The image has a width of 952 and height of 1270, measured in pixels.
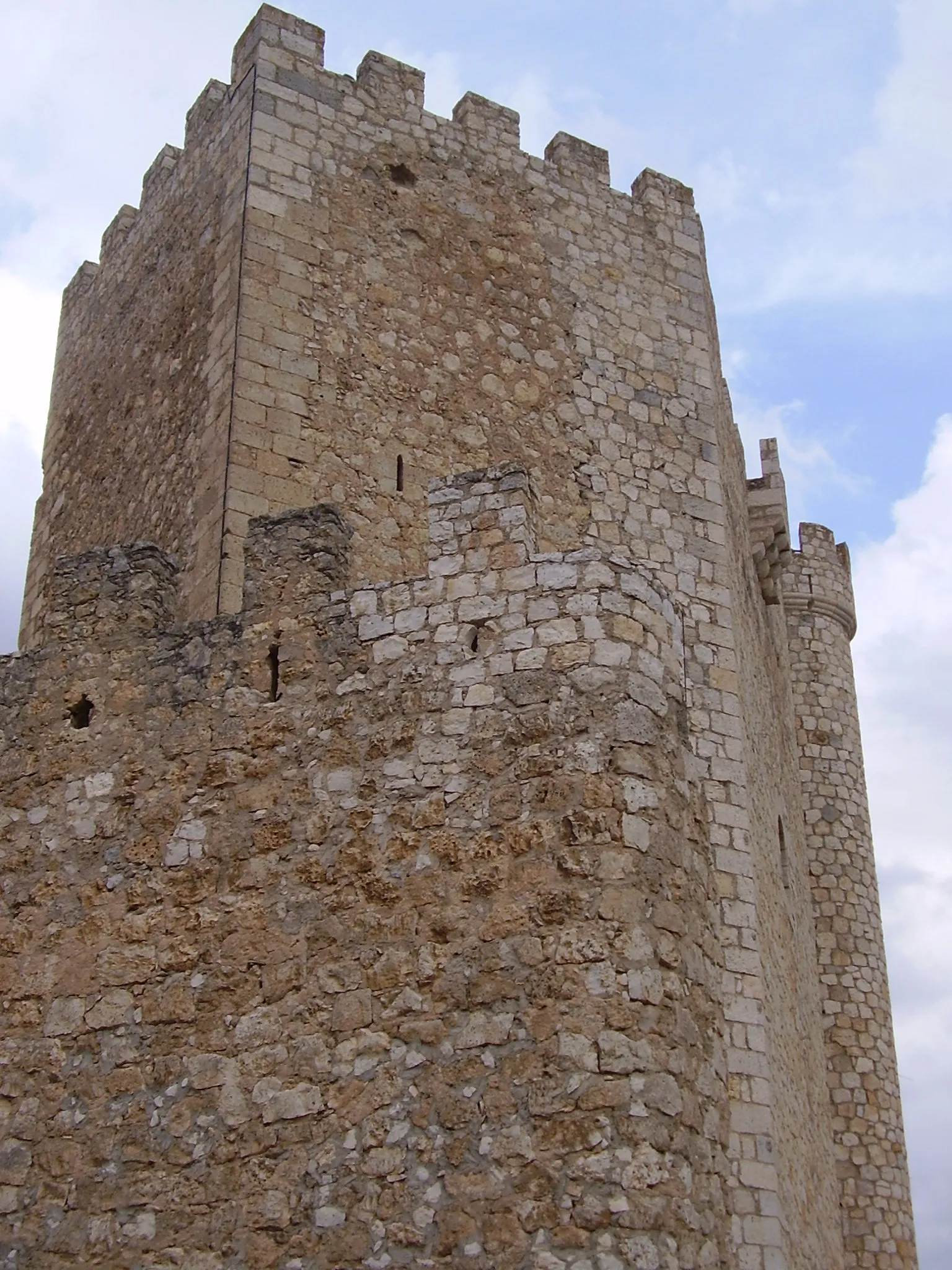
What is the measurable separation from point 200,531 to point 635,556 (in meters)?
2.85

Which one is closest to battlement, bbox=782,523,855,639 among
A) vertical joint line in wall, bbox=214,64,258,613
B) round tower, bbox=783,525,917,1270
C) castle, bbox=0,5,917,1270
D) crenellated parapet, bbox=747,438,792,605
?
round tower, bbox=783,525,917,1270

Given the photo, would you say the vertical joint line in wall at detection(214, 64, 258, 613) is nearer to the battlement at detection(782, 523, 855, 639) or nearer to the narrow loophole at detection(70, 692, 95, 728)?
the narrow loophole at detection(70, 692, 95, 728)

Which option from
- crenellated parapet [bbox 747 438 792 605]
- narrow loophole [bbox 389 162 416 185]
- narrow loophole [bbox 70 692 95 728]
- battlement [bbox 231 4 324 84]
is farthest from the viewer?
crenellated parapet [bbox 747 438 792 605]

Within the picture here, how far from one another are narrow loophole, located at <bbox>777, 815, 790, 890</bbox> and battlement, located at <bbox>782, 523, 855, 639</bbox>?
4.43 m

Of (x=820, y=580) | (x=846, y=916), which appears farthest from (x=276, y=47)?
(x=846, y=916)

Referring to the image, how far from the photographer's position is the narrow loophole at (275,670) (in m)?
6.67

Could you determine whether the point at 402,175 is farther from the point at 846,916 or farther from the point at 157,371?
the point at 846,916

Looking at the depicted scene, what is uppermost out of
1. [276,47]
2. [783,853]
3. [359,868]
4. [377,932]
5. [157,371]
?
[276,47]

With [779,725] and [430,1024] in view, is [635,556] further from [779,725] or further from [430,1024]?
[430,1024]

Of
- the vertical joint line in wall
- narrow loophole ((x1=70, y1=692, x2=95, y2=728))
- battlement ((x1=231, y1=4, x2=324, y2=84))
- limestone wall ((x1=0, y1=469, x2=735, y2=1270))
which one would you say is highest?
battlement ((x1=231, y1=4, x2=324, y2=84))

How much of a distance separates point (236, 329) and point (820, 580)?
28.8 ft

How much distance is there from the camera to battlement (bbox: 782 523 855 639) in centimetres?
1656

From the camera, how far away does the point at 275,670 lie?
6.73 m

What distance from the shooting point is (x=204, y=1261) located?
577 cm
